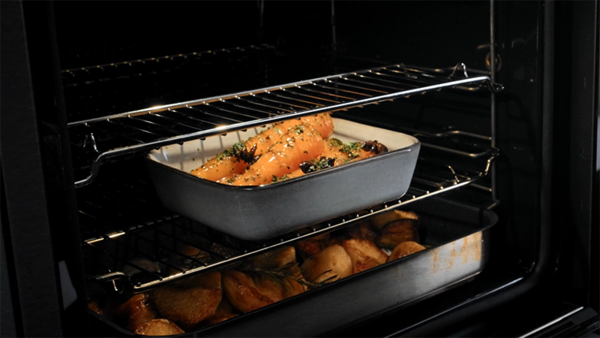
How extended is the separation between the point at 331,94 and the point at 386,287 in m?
0.31

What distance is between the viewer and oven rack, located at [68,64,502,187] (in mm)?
993

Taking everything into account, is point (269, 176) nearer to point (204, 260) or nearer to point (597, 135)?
point (204, 260)

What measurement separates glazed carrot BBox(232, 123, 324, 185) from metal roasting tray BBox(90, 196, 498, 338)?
183 mm

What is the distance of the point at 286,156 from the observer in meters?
1.04

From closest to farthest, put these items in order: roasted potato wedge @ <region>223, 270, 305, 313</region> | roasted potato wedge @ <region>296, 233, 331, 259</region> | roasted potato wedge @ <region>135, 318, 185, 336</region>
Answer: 1. roasted potato wedge @ <region>135, 318, 185, 336</region>
2. roasted potato wedge @ <region>223, 270, 305, 313</region>
3. roasted potato wedge @ <region>296, 233, 331, 259</region>

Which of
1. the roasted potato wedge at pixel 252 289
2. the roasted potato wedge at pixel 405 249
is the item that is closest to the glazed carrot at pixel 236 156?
the roasted potato wedge at pixel 252 289

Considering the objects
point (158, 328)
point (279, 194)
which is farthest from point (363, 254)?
point (158, 328)

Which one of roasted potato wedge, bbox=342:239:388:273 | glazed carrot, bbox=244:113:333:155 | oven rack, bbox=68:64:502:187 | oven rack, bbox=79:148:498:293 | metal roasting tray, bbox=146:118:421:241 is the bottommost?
roasted potato wedge, bbox=342:239:388:273

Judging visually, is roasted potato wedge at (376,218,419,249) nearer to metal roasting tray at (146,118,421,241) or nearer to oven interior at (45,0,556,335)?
oven interior at (45,0,556,335)

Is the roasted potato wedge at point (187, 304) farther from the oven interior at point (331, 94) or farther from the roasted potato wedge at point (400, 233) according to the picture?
the roasted potato wedge at point (400, 233)

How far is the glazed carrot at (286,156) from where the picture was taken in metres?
1.02

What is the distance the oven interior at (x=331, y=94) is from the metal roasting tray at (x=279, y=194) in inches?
1.3

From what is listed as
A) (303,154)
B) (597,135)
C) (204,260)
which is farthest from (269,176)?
(597,135)

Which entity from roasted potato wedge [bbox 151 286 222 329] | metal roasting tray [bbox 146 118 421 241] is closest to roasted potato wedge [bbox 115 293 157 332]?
roasted potato wedge [bbox 151 286 222 329]
